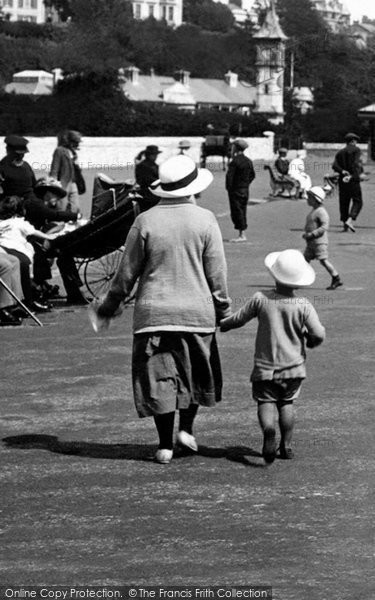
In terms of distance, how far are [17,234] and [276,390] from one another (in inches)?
296

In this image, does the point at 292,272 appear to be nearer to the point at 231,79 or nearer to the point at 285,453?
the point at 285,453

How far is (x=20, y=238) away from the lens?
51.3 ft

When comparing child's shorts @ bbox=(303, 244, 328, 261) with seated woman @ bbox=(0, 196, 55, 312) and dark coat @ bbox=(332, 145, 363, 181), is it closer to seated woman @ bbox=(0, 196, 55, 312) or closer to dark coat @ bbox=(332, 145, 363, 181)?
seated woman @ bbox=(0, 196, 55, 312)

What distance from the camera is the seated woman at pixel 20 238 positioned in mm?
15359

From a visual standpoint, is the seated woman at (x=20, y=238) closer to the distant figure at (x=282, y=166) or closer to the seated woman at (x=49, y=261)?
the seated woman at (x=49, y=261)

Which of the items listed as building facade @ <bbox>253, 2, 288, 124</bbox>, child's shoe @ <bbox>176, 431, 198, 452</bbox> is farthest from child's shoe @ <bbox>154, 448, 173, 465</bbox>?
building facade @ <bbox>253, 2, 288, 124</bbox>

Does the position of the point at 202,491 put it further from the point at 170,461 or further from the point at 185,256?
the point at 185,256

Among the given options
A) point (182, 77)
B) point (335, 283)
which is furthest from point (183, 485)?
point (182, 77)

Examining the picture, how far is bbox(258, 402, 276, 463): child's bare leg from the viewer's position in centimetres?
831

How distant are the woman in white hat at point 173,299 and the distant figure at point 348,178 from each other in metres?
19.9

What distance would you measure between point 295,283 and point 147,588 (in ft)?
9.25

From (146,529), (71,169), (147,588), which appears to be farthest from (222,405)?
(71,169)

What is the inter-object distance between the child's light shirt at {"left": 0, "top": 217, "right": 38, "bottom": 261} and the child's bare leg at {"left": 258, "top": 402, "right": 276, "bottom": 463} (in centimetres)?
730

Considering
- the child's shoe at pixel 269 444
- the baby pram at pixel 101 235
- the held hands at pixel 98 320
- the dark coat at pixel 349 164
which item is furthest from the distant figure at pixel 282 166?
the child's shoe at pixel 269 444
